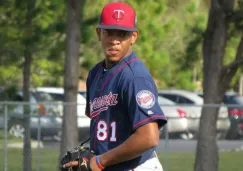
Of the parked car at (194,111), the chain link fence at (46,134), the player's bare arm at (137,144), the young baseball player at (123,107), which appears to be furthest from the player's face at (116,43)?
the chain link fence at (46,134)

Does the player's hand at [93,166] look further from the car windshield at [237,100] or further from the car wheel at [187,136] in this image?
the car windshield at [237,100]

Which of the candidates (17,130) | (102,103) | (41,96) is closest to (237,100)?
(41,96)

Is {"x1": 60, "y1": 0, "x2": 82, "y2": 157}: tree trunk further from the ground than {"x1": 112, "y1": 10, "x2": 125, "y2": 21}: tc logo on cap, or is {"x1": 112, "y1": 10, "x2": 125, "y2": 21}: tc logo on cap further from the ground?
{"x1": 112, "y1": 10, "x2": 125, "y2": 21}: tc logo on cap

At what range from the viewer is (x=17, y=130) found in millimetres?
10945

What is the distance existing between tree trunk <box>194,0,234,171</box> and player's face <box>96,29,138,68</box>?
6993 millimetres

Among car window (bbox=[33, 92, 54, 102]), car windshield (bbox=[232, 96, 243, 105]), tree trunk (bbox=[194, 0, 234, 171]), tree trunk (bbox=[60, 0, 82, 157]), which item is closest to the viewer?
tree trunk (bbox=[60, 0, 82, 157])

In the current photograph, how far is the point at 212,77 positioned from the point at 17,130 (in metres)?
3.19

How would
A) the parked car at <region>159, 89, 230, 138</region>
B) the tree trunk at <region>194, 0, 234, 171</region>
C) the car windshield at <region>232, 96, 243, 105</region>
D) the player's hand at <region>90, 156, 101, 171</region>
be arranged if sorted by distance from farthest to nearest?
the car windshield at <region>232, 96, 243, 105</region> → the parked car at <region>159, 89, 230, 138</region> → the tree trunk at <region>194, 0, 234, 171</region> → the player's hand at <region>90, 156, 101, 171</region>

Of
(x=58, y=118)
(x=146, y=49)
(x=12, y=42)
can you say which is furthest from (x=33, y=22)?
(x=146, y=49)

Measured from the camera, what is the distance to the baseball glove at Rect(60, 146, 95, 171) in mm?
3602

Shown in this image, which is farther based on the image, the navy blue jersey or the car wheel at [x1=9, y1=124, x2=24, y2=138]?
the car wheel at [x1=9, y1=124, x2=24, y2=138]

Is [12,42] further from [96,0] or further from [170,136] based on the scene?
[96,0]

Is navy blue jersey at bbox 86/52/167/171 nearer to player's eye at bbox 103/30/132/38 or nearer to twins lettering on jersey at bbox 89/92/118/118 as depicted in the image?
twins lettering on jersey at bbox 89/92/118/118

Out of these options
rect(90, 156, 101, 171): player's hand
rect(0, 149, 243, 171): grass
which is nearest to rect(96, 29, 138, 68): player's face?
rect(90, 156, 101, 171): player's hand
